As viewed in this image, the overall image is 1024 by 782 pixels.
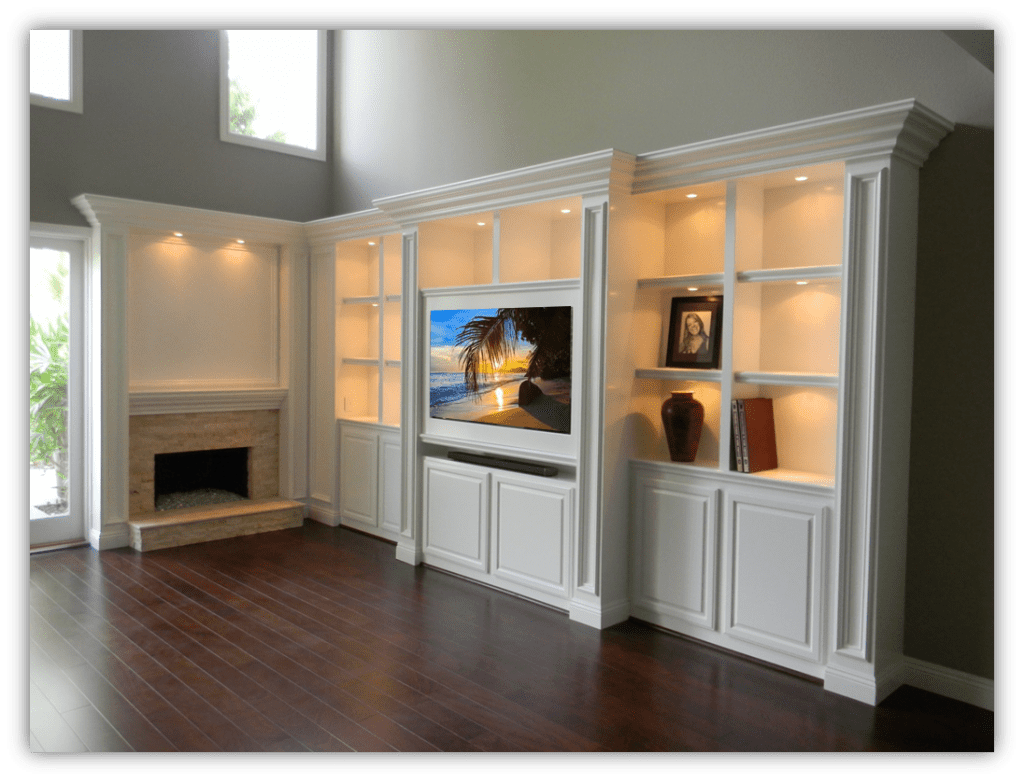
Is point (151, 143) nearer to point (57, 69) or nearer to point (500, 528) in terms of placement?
point (57, 69)

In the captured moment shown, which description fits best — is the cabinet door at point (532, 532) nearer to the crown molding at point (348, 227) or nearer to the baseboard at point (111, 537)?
the crown molding at point (348, 227)

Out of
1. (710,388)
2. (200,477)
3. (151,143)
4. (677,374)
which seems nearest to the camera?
(677,374)

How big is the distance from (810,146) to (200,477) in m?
5.07

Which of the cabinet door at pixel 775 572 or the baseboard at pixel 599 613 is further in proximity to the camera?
the baseboard at pixel 599 613

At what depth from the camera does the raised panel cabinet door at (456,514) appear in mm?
4887

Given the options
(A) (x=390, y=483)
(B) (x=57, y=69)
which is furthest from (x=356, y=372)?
(B) (x=57, y=69)

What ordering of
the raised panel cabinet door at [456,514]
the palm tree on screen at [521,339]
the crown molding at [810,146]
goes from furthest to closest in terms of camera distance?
the raised panel cabinet door at [456,514]
the palm tree on screen at [521,339]
the crown molding at [810,146]

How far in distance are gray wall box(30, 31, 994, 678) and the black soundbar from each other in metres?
1.86

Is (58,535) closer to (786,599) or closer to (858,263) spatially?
(786,599)

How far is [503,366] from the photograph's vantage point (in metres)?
4.72

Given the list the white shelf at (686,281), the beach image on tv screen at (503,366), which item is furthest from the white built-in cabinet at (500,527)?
the white shelf at (686,281)

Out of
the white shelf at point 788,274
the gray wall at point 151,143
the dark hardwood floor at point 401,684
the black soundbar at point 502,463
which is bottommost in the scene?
the dark hardwood floor at point 401,684

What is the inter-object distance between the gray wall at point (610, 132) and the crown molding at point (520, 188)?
76 cm

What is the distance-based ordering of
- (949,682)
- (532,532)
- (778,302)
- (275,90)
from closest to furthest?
(949,682), (778,302), (532,532), (275,90)
